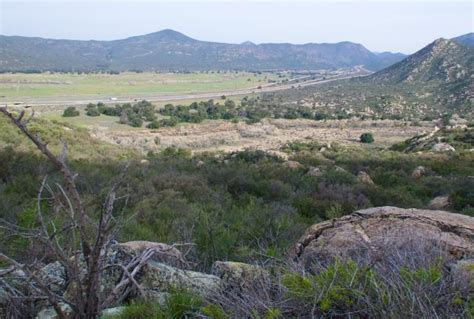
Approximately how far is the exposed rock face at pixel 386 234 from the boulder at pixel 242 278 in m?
0.57

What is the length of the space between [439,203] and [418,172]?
586 centimetres

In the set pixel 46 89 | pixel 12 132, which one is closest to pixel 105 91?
pixel 46 89

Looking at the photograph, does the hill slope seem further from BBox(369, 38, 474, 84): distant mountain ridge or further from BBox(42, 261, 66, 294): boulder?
BBox(42, 261, 66, 294): boulder

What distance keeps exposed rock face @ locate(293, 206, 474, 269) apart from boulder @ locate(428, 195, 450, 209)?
701 cm

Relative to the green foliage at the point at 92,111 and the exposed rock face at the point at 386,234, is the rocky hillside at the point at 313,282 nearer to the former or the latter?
the exposed rock face at the point at 386,234

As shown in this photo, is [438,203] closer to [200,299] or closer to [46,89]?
[200,299]

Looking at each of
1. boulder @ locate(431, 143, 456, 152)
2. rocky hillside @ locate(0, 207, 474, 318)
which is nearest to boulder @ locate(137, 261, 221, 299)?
rocky hillside @ locate(0, 207, 474, 318)

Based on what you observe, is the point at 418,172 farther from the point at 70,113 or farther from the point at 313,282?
the point at 70,113

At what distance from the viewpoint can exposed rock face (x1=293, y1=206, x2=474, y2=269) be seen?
4.31 m

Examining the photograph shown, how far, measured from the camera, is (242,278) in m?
3.83

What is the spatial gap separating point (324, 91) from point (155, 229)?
283ft

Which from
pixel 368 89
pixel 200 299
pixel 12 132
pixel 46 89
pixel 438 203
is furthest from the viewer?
pixel 368 89

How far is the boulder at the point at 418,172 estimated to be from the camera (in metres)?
17.6

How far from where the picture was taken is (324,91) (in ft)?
301
